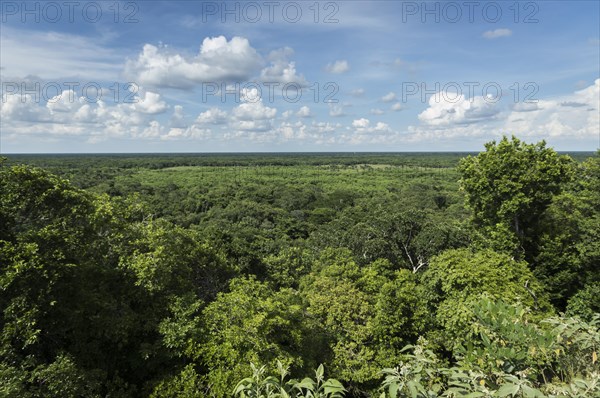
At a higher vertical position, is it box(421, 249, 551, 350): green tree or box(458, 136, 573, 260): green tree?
box(458, 136, 573, 260): green tree

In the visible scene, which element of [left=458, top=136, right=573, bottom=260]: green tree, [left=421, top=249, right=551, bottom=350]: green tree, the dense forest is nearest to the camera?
the dense forest

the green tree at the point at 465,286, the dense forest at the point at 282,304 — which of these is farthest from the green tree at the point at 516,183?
the green tree at the point at 465,286

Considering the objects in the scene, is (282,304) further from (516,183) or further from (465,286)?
(516,183)

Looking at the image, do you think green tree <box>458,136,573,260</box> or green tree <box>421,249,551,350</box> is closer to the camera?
green tree <box>421,249,551,350</box>

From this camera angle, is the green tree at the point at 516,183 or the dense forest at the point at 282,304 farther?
the green tree at the point at 516,183

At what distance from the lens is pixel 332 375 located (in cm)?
1240

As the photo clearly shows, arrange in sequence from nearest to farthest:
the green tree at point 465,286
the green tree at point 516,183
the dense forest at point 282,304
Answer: the dense forest at point 282,304, the green tree at point 465,286, the green tree at point 516,183

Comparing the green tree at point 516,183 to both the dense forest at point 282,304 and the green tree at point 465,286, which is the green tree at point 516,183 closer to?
the dense forest at point 282,304

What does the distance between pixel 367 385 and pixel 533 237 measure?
11.9 metres

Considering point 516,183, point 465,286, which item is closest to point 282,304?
point 465,286

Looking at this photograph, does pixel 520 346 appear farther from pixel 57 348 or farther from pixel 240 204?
pixel 240 204

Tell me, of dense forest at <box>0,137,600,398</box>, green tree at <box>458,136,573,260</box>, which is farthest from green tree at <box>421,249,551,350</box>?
green tree at <box>458,136,573,260</box>

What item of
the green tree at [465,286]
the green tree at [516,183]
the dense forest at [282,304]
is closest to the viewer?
the dense forest at [282,304]

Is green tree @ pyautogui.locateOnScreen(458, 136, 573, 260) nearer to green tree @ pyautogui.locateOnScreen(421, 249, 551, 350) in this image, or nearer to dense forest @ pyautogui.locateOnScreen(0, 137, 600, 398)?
dense forest @ pyautogui.locateOnScreen(0, 137, 600, 398)
